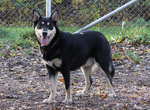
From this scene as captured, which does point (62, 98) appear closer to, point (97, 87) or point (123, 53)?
point (97, 87)

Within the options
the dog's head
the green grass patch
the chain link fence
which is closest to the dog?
the dog's head

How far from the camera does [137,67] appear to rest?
6566mm

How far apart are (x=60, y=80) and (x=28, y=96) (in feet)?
3.84

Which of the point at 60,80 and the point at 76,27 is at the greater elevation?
the point at 76,27

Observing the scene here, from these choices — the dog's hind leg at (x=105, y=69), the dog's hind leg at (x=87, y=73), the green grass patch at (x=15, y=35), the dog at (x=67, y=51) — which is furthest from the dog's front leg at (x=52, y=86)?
the green grass patch at (x=15, y=35)

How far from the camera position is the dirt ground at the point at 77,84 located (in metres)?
4.20

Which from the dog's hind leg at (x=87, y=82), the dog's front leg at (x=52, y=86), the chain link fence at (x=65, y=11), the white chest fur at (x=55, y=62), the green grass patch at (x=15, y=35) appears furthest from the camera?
the green grass patch at (x=15, y=35)

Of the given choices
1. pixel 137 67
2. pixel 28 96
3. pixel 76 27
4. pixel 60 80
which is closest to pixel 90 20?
pixel 76 27

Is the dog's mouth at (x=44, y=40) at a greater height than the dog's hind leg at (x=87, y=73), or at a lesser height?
greater

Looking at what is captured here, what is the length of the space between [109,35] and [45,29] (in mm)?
4547

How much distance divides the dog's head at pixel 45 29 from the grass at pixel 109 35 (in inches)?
139

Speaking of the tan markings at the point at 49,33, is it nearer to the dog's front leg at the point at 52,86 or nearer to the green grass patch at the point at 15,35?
the dog's front leg at the point at 52,86

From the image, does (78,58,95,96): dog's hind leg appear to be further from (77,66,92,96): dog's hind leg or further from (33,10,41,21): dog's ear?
(33,10,41,21): dog's ear

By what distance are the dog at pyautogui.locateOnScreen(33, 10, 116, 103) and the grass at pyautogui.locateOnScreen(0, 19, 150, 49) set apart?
333cm
